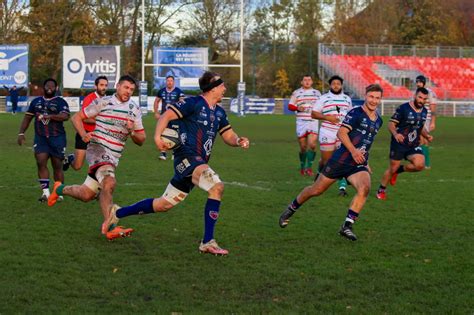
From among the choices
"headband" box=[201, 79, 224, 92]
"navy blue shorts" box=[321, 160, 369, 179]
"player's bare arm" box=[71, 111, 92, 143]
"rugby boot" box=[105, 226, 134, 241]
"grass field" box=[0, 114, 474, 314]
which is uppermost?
"headband" box=[201, 79, 224, 92]

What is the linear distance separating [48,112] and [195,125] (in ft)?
13.8

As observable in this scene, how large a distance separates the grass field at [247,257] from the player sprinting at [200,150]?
1.30 feet

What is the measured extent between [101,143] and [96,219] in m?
1.47

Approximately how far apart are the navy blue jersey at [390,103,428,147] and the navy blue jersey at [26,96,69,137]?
5164 mm

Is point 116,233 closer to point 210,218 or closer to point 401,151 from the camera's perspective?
point 210,218

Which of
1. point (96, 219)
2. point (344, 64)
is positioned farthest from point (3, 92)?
point (96, 219)

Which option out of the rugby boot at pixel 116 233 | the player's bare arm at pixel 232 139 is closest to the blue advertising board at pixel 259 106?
the rugby boot at pixel 116 233

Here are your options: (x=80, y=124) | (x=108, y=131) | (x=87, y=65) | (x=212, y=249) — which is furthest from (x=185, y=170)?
(x=87, y=65)

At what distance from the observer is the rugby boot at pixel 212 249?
7.75 m

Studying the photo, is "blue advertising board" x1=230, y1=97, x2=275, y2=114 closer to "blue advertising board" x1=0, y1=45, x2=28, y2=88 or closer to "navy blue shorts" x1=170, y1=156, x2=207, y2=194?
"blue advertising board" x1=0, y1=45, x2=28, y2=88

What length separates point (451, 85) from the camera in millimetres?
52594

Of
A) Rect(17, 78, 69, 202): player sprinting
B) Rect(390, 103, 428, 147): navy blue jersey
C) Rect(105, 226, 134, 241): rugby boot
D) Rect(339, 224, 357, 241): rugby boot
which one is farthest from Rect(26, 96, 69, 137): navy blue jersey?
Rect(390, 103, 428, 147): navy blue jersey

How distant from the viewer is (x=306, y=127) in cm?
1568

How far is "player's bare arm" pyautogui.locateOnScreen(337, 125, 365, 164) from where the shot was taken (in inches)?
345
